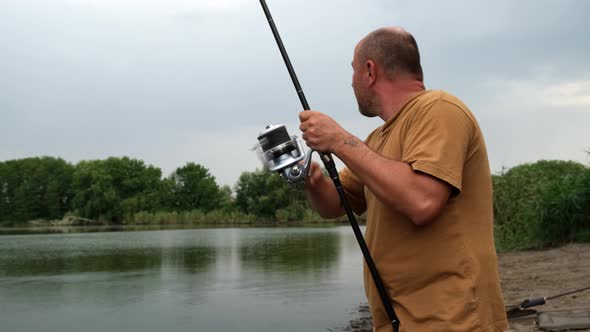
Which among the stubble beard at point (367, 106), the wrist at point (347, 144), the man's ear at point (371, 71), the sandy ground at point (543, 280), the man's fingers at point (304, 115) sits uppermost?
the man's ear at point (371, 71)

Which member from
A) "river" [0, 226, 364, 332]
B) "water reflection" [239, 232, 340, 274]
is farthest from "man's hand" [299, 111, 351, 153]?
"water reflection" [239, 232, 340, 274]

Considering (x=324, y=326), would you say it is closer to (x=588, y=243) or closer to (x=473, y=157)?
(x=588, y=243)

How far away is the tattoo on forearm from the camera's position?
68.4 inches

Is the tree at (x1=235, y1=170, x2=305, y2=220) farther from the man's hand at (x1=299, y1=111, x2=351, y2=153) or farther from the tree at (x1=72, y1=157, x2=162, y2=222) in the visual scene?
the man's hand at (x1=299, y1=111, x2=351, y2=153)

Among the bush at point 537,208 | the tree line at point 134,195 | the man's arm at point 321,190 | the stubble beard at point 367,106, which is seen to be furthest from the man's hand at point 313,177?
the tree line at point 134,195

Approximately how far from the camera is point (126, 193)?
2386 inches

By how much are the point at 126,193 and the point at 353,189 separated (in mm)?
60997

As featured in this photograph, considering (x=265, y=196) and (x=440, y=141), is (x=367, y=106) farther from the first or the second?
(x=265, y=196)

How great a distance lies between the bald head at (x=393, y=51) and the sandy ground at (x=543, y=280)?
3.99 meters

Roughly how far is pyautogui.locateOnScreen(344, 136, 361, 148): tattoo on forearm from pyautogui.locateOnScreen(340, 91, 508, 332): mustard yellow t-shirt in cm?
14

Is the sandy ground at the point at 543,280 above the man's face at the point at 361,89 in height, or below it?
below

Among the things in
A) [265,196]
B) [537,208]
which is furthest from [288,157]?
[265,196]

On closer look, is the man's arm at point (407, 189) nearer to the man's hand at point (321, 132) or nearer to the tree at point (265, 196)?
the man's hand at point (321, 132)

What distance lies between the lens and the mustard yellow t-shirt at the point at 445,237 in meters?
1.63
